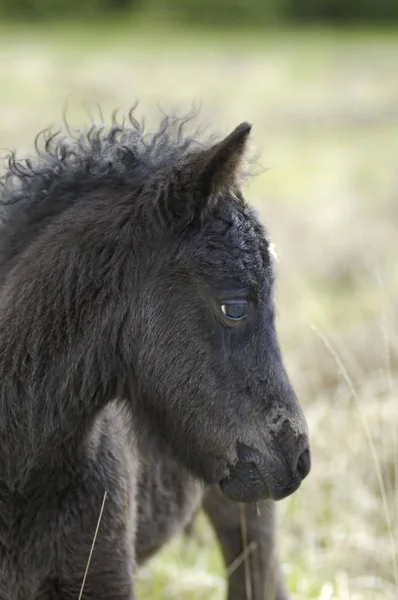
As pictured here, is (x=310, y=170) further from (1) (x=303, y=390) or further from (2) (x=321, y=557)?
(2) (x=321, y=557)

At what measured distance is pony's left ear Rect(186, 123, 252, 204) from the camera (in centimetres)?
319

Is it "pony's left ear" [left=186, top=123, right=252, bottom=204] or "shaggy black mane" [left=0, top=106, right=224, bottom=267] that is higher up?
"shaggy black mane" [left=0, top=106, right=224, bottom=267]

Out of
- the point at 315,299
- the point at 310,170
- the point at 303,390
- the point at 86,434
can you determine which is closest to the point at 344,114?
the point at 310,170

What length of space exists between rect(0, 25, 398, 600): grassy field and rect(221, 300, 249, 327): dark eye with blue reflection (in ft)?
3.27

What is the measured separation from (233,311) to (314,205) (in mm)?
11367

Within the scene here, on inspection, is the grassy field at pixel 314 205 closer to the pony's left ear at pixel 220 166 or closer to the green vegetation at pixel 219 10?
the pony's left ear at pixel 220 166

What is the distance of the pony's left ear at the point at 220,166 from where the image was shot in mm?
3191

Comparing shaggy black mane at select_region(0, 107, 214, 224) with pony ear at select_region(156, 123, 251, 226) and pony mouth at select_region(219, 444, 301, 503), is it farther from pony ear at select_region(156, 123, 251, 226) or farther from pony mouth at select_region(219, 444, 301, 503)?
pony mouth at select_region(219, 444, 301, 503)

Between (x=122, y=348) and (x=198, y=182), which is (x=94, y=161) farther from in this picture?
(x=122, y=348)

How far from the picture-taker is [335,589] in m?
4.87

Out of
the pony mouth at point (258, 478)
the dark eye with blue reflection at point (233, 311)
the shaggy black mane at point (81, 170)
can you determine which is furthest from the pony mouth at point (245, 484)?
the shaggy black mane at point (81, 170)

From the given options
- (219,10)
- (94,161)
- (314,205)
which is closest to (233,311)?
(94,161)

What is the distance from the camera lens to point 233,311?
133 inches

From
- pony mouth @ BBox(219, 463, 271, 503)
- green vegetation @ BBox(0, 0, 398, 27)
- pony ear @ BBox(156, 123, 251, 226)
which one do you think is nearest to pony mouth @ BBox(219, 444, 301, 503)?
pony mouth @ BBox(219, 463, 271, 503)
